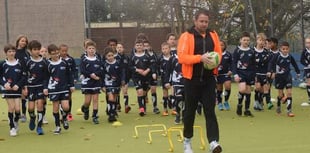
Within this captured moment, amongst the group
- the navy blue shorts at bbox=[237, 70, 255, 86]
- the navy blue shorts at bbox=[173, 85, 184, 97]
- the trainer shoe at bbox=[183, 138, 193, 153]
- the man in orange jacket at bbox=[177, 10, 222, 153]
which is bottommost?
the trainer shoe at bbox=[183, 138, 193, 153]

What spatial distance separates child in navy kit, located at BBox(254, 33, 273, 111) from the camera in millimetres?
12211

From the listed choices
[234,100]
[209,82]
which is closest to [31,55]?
[209,82]

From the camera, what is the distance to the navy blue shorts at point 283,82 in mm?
11837

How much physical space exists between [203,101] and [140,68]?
513cm

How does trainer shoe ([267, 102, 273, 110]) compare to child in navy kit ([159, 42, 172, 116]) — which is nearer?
child in navy kit ([159, 42, 172, 116])

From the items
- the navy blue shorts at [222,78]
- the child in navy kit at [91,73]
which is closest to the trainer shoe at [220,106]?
the navy blue shorts at [222,78]

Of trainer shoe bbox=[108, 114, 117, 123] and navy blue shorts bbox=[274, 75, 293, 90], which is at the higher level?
navy blue shorts bbox=[274, 75, 293, 90]

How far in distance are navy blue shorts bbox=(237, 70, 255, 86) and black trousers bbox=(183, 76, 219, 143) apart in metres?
4.54

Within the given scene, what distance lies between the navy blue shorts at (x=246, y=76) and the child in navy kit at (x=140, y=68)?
197cm

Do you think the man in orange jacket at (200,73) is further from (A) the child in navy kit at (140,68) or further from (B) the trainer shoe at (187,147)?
(A) the child in navy kit at (140,68)

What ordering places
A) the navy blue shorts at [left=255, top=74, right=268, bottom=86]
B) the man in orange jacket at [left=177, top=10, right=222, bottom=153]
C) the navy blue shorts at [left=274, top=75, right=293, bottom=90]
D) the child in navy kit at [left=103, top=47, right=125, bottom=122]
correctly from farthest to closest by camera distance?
1. the navy blue shorts at [left=255, top=74, right=268, bottom=86]
2. the navy blue shorts at [left=274, top=75, right=293, bottom=90]
3. the child in navy kit at [left=103, top=47, right=125, bottom=122]
4. the man in orange jacket at [left=177, top=10, right=222, bottom=153]

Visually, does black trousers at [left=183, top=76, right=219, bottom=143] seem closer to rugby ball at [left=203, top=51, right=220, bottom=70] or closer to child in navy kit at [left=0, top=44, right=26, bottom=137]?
rugby ball at [left=203, top=51, right=220, bottom=70]

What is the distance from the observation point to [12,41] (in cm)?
2103

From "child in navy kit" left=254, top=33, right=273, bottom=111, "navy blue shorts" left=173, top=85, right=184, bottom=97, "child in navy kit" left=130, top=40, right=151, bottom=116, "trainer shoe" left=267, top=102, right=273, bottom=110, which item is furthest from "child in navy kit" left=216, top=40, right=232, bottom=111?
"navy blue shorts" left=173, top=85, right=184, bottom=97
